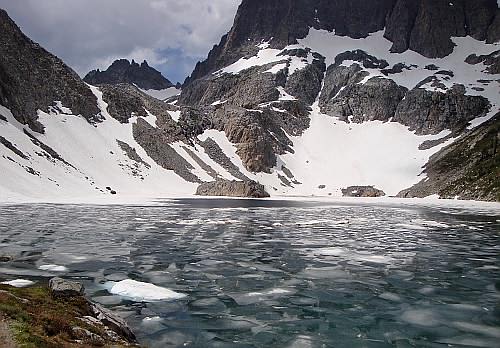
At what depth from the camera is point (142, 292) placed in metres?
15.5

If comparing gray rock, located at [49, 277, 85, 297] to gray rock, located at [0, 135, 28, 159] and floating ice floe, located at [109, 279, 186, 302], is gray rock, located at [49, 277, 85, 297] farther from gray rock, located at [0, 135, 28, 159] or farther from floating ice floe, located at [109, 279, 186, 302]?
gray rock, located at [0, 135, 28, 159]

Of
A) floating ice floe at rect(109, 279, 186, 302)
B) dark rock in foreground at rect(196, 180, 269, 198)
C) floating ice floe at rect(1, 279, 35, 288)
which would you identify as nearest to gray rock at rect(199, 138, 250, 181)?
dark rock in foreground at rect(196, 180, 269, 198)

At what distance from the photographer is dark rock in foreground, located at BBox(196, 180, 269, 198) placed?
111150 millimetres

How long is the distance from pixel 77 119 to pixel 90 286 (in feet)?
398

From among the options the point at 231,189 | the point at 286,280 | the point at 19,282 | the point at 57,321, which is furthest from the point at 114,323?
the point at 231,189

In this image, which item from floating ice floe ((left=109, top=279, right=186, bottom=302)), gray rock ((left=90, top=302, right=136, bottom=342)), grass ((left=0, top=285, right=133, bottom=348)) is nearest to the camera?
grass ((left=0, top=285, right=133, bottom=348))

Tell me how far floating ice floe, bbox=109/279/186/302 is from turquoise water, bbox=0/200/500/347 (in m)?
0.39

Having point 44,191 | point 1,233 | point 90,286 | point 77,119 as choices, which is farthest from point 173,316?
point 77,119

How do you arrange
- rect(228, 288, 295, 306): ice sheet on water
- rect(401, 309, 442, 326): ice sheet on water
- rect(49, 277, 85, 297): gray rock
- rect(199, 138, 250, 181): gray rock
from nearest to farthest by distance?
rect(49, 277, 85, 297): gray rock
rect(401, 309, 442, 326): ice sheet on water
rect(228, 288, 295, 306): ice sheet on water
rect(199, 138, 250, 181): gray rock

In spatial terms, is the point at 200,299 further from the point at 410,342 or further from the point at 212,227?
the point at 212,227

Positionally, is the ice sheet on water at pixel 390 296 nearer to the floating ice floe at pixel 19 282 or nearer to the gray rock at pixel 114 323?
the gray rock at pixel 114 323

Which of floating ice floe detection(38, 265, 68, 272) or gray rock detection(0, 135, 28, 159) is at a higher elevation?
gray rock detection(0, 135, 28, 159)

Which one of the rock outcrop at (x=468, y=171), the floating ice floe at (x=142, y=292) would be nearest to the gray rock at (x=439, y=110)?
the rock outcrop at (x=468, y=171)

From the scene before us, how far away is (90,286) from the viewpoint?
16.2 metres
